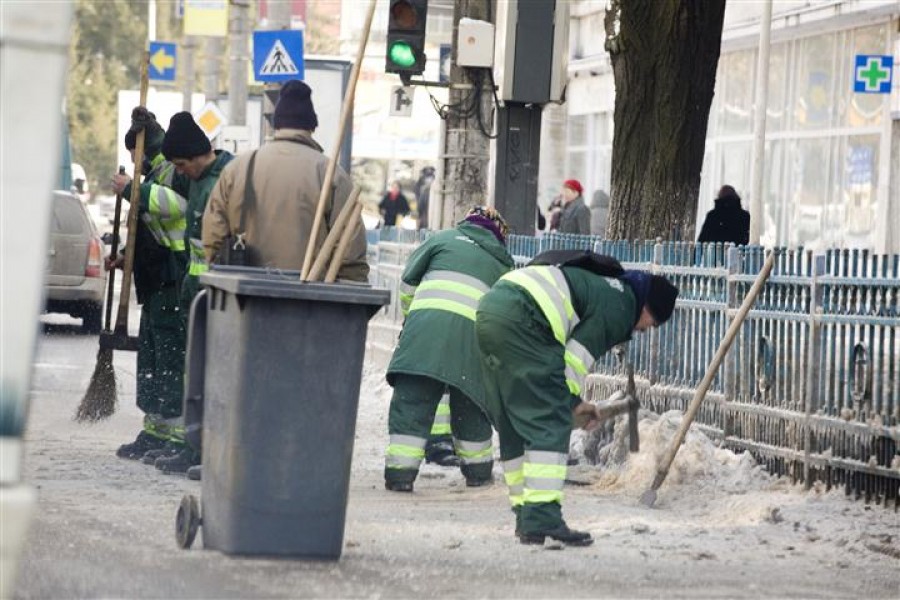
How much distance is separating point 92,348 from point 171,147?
9.54 metres

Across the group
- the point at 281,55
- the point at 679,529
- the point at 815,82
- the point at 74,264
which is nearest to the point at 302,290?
the point at 679,529

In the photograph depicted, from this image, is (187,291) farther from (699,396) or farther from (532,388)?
(532,388)

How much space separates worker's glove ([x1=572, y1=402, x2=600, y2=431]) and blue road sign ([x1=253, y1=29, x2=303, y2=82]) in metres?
14.4

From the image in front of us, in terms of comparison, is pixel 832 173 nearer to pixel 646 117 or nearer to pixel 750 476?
pixel 646 117

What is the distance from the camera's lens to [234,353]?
7.49m

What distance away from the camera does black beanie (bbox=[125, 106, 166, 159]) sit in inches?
457

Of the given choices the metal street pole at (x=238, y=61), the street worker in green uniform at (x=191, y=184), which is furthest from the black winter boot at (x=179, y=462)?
the metal street pole at (x=238, y=61)

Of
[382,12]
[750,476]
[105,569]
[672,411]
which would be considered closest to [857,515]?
[750,476]

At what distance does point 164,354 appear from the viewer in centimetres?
1110

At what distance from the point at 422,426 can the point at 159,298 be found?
1719 millimetres

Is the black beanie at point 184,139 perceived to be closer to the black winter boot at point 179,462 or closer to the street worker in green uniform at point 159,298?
the street worker in green uniform at point 159,298

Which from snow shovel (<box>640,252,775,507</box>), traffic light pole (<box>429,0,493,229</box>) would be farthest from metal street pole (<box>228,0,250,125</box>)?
snow shovel (<box>640,252,775,507</box>)

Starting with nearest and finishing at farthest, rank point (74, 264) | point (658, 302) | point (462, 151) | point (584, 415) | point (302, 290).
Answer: point (302, 290)
point (658, 302)
point (584, 415)
point (462, 151)
point (74, 264)

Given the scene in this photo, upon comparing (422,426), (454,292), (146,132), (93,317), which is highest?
(146,132)
